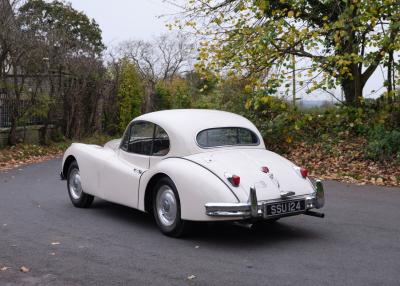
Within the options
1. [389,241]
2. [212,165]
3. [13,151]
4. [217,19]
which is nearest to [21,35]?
[13,151]

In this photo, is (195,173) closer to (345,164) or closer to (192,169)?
(192,169)

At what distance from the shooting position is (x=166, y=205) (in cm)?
686

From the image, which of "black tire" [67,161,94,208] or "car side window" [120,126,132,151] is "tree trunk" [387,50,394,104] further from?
"black tire" [67,161,94,208]

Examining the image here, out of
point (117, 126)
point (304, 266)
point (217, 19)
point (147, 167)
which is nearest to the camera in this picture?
point (304, 266)

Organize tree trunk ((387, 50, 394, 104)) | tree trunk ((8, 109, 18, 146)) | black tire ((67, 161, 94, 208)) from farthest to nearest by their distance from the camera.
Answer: tree trunk ((8, 109, 18, 146)) → tree trunk ((387, 50, 394, 104)) → black tire ((67, 161, 94, 208))

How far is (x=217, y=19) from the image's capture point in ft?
49.5

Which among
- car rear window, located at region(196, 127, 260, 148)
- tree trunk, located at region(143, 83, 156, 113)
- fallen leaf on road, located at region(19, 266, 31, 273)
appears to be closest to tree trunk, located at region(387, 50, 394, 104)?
car rear window, located at region(196, 127, 260, 148)

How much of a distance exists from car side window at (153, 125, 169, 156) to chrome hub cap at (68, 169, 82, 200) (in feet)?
6.16

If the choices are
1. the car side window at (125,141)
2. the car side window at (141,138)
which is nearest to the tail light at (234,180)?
the car side window at (141,138)

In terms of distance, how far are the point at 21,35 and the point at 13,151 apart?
3402 millimetres

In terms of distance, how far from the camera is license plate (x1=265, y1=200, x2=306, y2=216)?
6215 millimetres

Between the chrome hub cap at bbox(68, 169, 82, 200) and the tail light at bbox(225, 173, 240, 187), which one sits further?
the chrome hub cap at bbox(68, 169, 82, 200)

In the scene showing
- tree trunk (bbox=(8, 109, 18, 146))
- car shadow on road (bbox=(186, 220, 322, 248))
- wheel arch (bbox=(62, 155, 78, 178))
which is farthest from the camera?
tree trunk (bbox=(8, 109, 18, 146))

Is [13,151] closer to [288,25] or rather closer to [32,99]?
[32,99]
